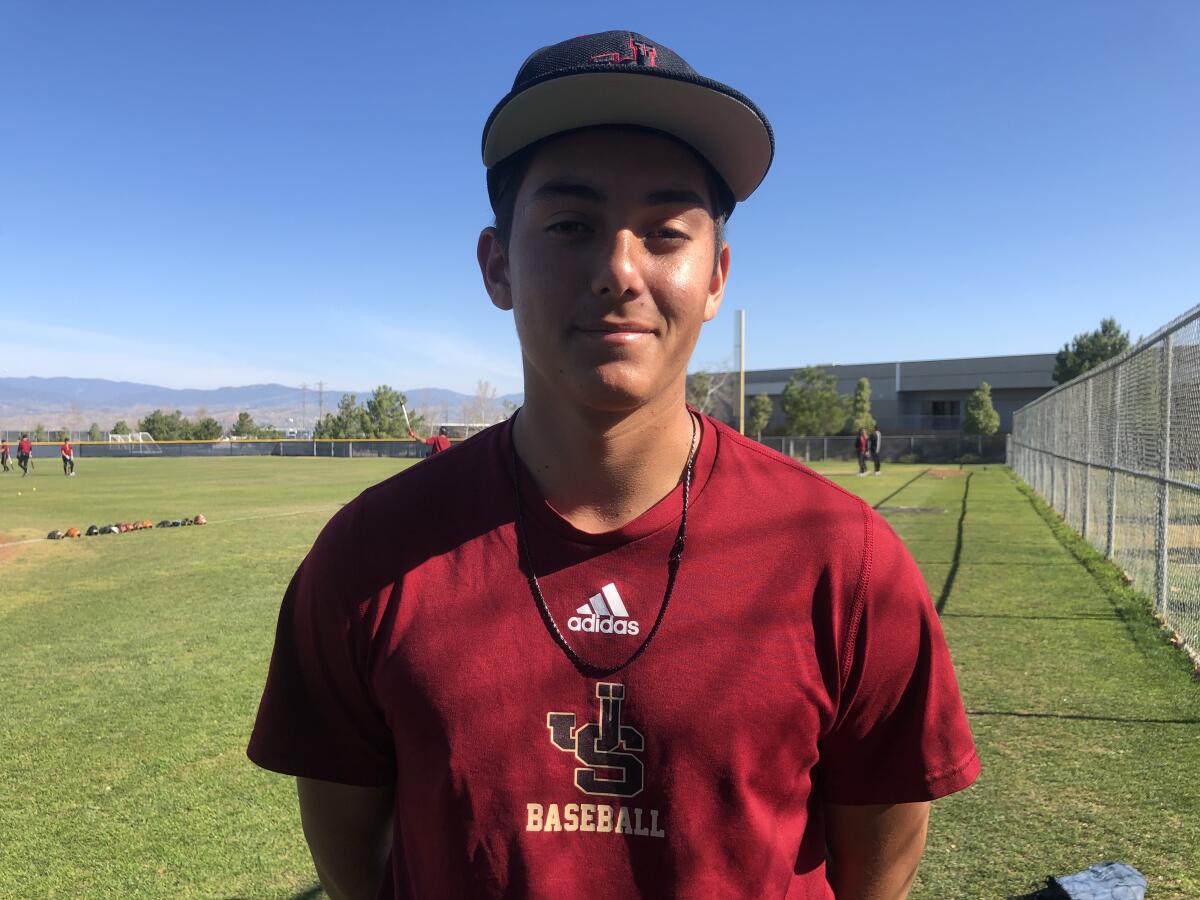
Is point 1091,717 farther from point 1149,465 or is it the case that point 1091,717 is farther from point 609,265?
point 609,265

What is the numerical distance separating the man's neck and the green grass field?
3.09m

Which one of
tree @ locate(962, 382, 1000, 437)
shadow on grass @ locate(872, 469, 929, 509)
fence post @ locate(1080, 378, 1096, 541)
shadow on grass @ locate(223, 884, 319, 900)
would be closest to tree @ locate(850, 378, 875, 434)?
tree @ locate(962, 382, 1000, 437)

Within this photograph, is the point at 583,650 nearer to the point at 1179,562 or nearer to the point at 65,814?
the point at 65,814

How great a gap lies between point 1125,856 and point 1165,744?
5.36 feet

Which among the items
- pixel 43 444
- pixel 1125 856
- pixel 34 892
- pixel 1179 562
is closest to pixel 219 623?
pixel 34 892

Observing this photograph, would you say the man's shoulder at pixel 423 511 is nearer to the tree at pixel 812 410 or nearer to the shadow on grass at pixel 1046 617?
the shadow on grass at pixel 1046 617

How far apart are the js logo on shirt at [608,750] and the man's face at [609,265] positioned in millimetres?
512

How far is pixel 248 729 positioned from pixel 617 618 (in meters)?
5.21

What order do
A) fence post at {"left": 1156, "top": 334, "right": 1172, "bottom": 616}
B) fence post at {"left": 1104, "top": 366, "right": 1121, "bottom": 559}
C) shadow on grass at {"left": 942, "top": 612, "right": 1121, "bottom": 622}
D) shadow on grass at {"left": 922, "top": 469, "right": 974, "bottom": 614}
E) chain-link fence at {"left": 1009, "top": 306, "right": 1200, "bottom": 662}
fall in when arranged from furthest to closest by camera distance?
fence post at {"left": 1104, "top": 366, "right": 1121, "bottom": 559} < shadow on grass at {"left": 922, "top": 469, "right": 974, "bottom": 614} < shadow on grass at {"left": 942, "top": 612, "right": 1121, "bottom": 622} < fence post at {"left": 1156, "top": 334, "right": 1172, "bottom": 616} < chain-link fence at {"left": 1009, "top": 306, "right": 1200, "bottom": 662}

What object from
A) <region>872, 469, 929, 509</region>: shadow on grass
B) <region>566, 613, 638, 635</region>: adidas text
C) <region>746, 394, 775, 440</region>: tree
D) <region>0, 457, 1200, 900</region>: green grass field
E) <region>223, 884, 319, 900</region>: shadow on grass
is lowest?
<region>223, 884, 319, 900</region>: shadow on grass

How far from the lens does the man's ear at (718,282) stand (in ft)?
5.45

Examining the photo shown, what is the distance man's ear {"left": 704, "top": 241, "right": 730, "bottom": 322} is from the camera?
1661 millimetres

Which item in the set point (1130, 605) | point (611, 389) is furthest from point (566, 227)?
point (1130, 605)

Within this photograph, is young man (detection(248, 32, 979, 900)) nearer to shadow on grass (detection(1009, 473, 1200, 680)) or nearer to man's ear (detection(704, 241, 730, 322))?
man's ear (detection(704, 241, 730, 322))
